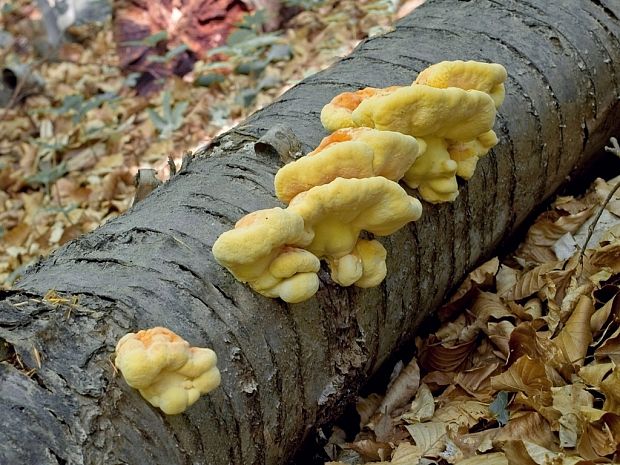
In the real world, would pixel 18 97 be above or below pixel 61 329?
below

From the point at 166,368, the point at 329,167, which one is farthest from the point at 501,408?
the point at 166,368

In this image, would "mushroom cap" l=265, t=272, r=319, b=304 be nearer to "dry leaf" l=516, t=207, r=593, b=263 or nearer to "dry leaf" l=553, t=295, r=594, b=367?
"dry leaf" l=553, t=295, r=594, b=367

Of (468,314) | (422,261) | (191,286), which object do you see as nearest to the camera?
(191,286)

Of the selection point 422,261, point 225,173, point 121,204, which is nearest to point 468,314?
point 422,261

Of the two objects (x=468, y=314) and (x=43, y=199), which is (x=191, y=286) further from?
(x=43, y=199)

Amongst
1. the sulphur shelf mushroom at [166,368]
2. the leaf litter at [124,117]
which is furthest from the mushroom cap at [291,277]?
the leaf litter at [124,117]

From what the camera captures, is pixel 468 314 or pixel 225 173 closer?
pixel 225 173

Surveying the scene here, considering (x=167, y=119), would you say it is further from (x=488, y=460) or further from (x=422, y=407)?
(x=488, y=460)
